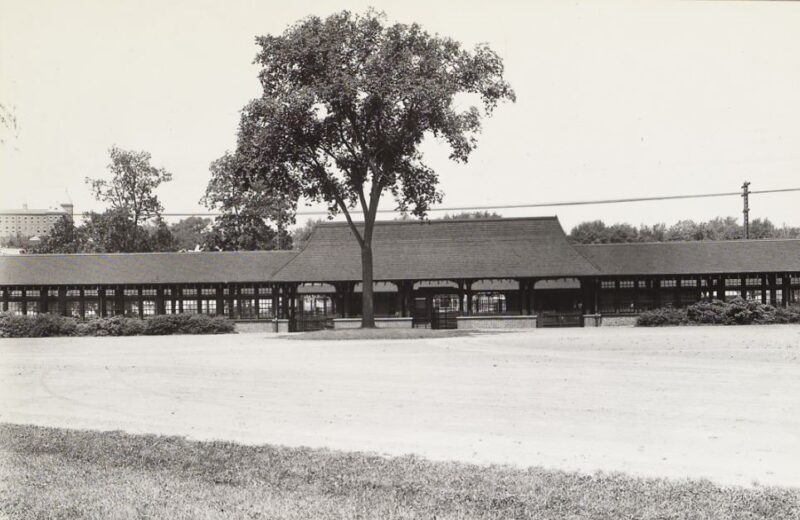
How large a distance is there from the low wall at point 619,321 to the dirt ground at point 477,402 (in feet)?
59.4

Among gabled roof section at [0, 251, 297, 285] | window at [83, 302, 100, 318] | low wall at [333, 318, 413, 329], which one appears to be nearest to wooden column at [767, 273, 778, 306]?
low wall at [333, 318, 413, 329]

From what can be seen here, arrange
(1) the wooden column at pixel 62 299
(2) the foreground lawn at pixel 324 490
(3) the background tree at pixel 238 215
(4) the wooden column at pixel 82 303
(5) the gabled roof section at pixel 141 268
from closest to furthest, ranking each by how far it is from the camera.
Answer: (2) the foreground lawn at pixel 324 490
(5) the gabled roof section at pixel 141 268
(4) the wooden column at pixel 82 303
(1) the wooden column at pixel 62 299
(3) the background tree at pixel 238 215

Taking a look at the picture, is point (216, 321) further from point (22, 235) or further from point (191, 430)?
point (22, 235)

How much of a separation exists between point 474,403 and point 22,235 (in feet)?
416

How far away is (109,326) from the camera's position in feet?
137

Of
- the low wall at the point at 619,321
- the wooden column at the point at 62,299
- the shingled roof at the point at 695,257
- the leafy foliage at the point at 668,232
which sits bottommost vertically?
the low wall at the point at 619,321

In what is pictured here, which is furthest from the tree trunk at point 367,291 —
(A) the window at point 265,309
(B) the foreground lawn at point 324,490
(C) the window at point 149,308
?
(B) the foreground lawn at point 324,490

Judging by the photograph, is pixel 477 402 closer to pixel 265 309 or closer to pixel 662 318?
pixel 662 318

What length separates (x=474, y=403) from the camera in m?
13.6

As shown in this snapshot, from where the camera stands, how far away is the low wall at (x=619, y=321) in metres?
43.6

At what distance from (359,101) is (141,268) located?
65.8ft

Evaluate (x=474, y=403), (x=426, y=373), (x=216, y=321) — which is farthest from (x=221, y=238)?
(x=474, y=403)

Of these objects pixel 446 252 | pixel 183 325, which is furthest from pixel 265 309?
pixel 446 252

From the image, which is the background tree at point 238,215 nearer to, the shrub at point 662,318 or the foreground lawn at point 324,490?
the shrub at point 662,318
